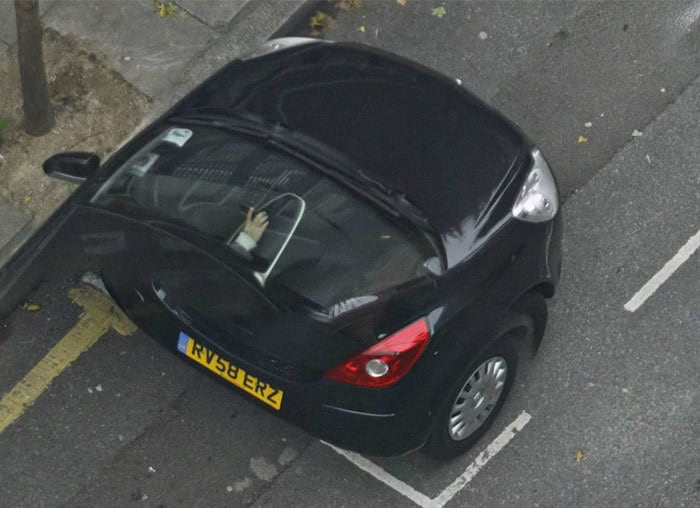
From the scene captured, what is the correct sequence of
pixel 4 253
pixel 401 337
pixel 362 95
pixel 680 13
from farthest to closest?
1. pixel 680 13
2. pixel 4 253
3. pixel 362 95
4. pixel 401 337

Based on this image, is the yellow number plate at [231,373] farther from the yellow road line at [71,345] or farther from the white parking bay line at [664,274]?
the white parking bay line at [664,274]

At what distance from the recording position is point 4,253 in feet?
24.5

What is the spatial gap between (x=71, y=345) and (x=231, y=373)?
1.49 m

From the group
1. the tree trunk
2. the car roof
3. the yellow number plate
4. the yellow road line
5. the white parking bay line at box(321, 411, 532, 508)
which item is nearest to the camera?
the yellow number plate

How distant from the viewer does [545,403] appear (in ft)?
21.9

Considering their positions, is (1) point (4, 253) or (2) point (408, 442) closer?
(2) point (408, 442)

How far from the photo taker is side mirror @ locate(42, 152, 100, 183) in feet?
21.6

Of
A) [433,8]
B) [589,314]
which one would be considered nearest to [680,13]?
[433,8]

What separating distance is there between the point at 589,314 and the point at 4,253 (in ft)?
11.5

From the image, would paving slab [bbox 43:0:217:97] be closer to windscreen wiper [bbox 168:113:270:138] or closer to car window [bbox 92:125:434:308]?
windscreen wiper [bbox 168:113:270:138]

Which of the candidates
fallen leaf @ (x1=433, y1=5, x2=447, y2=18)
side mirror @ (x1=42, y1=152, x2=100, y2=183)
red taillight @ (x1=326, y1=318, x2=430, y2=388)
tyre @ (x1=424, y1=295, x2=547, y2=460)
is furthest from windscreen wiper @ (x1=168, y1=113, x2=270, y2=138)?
fallen leaf @ (x1=433, y1=5, x2=447, y2=18)

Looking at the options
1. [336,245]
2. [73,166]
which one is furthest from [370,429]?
[73,166]

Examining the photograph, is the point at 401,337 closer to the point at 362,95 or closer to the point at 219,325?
the point at 219,325

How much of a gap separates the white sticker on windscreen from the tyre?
1829 millimetres
